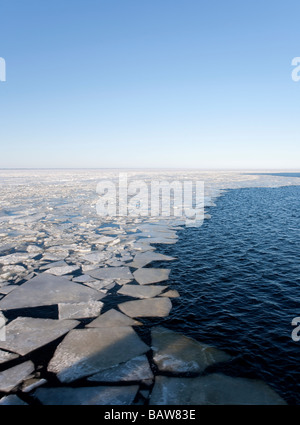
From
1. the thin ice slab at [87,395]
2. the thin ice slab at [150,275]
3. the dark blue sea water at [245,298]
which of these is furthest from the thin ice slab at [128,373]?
the thin ice slab at [150,275]

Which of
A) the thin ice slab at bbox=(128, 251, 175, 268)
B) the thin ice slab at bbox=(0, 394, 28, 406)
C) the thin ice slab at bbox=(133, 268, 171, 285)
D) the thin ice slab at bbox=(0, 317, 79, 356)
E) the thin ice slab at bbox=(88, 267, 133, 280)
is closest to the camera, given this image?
the thin ice slab at bbox=(0, 394, 28, 406)

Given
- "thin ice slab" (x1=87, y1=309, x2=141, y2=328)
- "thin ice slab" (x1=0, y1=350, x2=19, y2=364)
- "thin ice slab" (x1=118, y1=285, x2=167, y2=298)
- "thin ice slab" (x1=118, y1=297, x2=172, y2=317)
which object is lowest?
"thin ice slab" (x1=0, y1=350, x2=19, y2=364)

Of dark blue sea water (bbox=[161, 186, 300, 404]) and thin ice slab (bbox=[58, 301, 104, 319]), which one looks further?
thin ice slab (bbox=[58, 301, 104, 319])

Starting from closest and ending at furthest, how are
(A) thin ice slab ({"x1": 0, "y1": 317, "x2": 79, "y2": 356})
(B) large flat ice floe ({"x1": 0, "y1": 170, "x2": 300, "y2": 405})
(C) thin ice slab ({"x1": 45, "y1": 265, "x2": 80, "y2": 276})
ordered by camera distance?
(B) large flat ice floe ({"x1": 0, "y1": 170, "x2": 300, "y2": 405}), (A) thin ice slab ({"x1": 0, "y1": 317, "x2": 79, "y2": 356}), (C) thin ice slab ({"x1": 45, "y1": 265, "x2": 80, "y2": 276})

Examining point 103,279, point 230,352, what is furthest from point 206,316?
point 103,279

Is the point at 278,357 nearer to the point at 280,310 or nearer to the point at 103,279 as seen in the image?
the point at 280,310

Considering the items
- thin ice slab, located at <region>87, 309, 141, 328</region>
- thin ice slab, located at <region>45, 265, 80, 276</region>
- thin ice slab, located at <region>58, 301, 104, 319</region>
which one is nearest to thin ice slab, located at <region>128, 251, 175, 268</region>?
thin ice slab, located at <region>45, 265, 80, 276</region>

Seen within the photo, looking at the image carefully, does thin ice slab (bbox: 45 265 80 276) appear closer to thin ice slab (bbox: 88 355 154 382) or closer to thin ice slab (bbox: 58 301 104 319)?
thin ice slab (bbox: 58 301 104 319)
